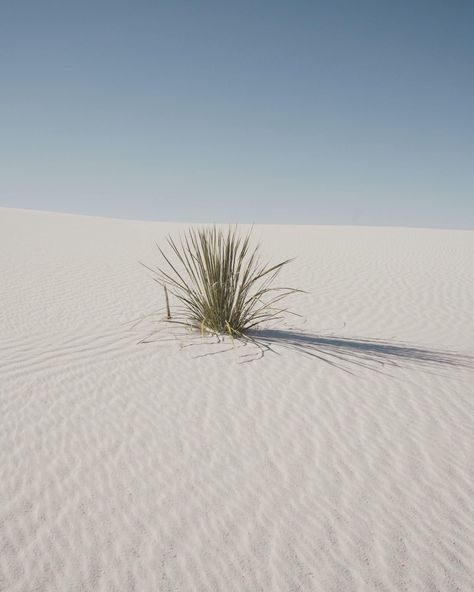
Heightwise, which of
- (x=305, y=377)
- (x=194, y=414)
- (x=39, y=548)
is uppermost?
(x=305, y=377)

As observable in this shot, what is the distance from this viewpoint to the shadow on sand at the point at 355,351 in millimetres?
4188

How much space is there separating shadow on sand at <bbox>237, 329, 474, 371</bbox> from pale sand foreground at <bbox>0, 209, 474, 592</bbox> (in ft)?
0.11

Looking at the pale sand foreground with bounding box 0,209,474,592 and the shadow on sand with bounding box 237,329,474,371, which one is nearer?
the pale sand foreground with bounding box 0,209,474,592

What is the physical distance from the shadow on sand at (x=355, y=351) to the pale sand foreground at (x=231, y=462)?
32mm

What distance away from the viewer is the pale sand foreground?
72.9 inches

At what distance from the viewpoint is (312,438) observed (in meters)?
2.77

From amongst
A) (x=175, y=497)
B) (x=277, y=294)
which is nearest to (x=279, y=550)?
(x=175, y=497)

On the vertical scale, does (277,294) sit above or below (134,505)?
above

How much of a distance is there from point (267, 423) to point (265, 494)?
0.72 m

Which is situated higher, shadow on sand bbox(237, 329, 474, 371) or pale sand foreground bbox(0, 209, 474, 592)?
shadow on sand bbox(237, 329, 474, 371)

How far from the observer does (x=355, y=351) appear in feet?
14.9

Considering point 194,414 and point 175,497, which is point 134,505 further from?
point 194,414

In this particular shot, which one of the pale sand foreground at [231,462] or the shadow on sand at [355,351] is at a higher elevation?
the shadow on sand at [355,351]

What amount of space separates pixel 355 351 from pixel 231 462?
245 centimetres
